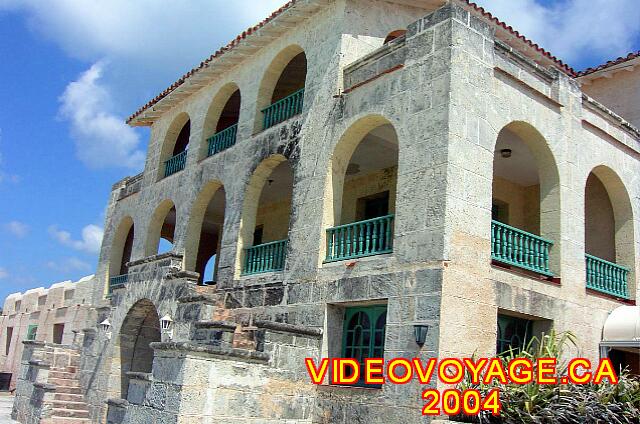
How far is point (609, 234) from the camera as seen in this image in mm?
14070

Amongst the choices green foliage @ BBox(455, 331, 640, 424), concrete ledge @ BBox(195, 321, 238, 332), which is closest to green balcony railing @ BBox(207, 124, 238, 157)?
concrete ledge @ BBox(195, 321, 238, 332)

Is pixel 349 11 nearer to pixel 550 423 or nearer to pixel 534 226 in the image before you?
pixel 534 226

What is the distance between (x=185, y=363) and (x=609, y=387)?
6013mm

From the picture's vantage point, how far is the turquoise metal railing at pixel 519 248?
10.6 meters

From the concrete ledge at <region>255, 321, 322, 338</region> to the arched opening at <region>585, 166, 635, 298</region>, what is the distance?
519 centimetres

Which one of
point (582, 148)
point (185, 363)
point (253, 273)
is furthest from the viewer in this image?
point (253, 273)

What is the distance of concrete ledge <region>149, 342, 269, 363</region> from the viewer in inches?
364

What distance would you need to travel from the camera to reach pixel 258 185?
14492mm

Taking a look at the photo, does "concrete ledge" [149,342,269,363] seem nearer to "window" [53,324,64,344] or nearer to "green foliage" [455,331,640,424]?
"green foliage" [455,331,640,424]

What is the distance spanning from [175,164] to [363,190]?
569cm

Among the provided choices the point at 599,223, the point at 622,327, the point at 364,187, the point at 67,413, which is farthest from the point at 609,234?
the point at 67,413

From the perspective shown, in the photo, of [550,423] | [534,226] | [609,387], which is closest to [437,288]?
[550,423]

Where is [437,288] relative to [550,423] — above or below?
above

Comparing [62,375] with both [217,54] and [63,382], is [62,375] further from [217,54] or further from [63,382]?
[217,54]
